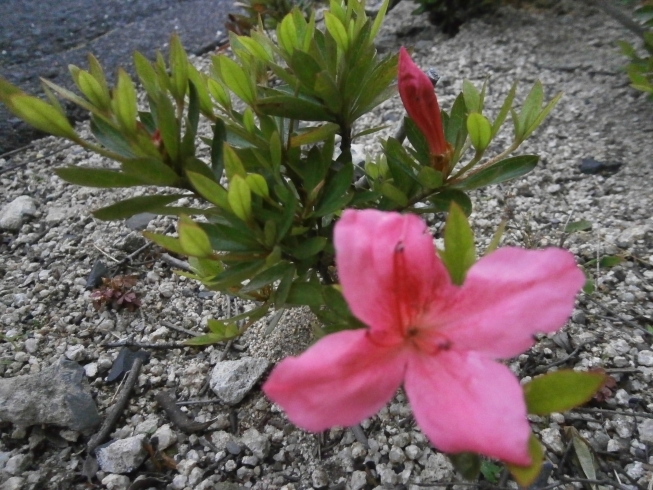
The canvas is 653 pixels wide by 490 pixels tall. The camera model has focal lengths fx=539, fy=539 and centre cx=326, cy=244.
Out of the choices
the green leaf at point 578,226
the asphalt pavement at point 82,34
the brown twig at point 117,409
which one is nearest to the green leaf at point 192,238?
the brown twig at point 117,409

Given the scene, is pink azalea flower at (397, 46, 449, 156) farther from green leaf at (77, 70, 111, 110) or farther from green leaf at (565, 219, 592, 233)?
green leaf at (565, 219, 592, 233)

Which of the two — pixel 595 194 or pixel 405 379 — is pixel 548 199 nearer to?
pixel 595 194

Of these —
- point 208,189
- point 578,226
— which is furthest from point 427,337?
point 578,226

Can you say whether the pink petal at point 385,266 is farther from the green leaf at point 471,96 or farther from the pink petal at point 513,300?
the green leaf at point 471,96

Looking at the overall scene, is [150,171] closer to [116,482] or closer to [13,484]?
[116,482]

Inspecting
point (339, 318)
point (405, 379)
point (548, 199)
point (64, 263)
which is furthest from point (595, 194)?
point (64, 263)

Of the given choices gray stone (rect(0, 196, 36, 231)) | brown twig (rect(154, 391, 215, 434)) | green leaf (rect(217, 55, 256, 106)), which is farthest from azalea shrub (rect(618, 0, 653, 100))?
gray stone (rect(0, 196, 36, 231))
